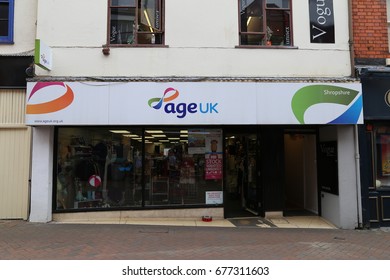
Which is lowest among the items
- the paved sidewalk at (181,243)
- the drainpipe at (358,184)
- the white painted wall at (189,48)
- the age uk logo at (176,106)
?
the paved sidewalk at (181,243)

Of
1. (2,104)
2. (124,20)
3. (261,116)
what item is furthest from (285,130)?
(2,104)

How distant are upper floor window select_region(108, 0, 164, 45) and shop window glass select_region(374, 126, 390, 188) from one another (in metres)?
6.06

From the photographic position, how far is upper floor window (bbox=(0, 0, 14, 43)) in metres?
9.48

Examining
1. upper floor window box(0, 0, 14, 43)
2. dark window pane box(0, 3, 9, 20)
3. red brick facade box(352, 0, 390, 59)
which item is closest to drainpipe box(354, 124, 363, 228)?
red brick facade box(352, 0, 390, 59)

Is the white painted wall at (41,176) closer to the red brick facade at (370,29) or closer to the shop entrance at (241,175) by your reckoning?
the shop entrance at (241,175)

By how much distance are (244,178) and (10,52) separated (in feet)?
23.9

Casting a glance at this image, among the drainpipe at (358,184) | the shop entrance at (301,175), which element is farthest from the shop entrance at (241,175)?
the drainpipe at (358,184)

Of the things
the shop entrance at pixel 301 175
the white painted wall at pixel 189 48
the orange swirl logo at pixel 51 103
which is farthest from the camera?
the shop entrance at pixel 301 175

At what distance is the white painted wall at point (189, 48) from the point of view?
9.28 m

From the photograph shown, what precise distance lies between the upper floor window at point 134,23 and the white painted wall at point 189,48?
10.1 inches

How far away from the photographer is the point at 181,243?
290 inches

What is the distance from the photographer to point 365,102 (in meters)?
9.25

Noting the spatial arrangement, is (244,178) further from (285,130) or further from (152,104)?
(152,104)

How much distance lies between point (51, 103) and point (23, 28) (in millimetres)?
2381
